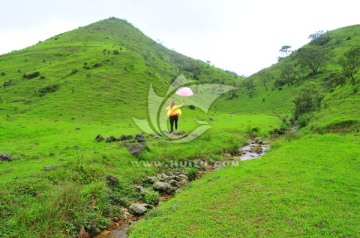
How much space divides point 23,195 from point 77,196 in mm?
2518

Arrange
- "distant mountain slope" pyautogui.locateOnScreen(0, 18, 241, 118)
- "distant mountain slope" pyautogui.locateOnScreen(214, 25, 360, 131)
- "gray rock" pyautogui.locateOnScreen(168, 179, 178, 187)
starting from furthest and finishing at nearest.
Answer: "distant mountain slope" pyautogui.locateOnScreen(214, 25, 360, 131) < "distant mountain slope" pyautogui.locateOnScreen(0, 18, 241, 118) < "gray rock" pyautogui.locateOnScreen(168, 179, 178, 187)

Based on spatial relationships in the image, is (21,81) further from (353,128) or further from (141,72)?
(353,128)

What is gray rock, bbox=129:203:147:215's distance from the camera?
1335 cm

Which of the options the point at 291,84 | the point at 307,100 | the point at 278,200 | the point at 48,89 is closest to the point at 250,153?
the point at 278,200

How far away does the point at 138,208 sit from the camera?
13500mm

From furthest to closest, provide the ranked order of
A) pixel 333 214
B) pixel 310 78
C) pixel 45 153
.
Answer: pixel 310 78 < pixel 45 153 < pixel 333 214

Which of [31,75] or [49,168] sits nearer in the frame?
[49,168]

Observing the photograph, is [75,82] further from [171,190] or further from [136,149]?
[171,190]

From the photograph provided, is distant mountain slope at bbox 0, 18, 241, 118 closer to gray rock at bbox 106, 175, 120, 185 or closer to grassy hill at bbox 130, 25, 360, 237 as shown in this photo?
gray rock at bbox 106, 175, 120, 185

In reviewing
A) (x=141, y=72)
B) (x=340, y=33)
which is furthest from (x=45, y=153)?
(x=340, y=33)

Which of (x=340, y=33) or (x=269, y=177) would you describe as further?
(x=340, y=33)

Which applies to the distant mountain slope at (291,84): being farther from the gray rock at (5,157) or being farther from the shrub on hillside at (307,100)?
the gray rock at (5,157)

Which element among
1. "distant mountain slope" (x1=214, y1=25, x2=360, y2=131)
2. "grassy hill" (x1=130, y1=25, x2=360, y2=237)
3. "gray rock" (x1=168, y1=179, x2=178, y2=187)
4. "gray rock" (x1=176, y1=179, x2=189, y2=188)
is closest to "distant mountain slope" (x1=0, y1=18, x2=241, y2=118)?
"distant mountain slope" (x1=214, y1=25, x2=360, y2=131)

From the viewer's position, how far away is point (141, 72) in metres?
72.5
